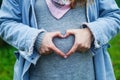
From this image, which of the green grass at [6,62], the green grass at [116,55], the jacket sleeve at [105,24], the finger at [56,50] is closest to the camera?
the finger at [56,50]

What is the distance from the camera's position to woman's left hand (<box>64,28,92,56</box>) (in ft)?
9.98

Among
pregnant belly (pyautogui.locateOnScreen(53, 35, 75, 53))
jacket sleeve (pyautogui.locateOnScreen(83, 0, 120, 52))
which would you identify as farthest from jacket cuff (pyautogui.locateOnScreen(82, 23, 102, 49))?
pregnant belly (pyautogui.locateOnScreen(53, 35, 75, 53))

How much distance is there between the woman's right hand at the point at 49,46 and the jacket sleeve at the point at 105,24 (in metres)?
0.21

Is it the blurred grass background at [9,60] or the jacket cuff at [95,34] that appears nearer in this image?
the jacket cuff at [95,34]

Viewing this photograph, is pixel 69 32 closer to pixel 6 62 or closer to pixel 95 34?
pixel 95 34

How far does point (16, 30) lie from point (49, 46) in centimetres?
24

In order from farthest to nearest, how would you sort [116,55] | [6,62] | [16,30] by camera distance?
[116,55] → [6,62] → [16,30]

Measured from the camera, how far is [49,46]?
9.87 feet

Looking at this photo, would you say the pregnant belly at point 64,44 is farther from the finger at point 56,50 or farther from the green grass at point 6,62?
the green grass at point 6,62

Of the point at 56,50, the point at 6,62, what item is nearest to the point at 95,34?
the point at 56,50

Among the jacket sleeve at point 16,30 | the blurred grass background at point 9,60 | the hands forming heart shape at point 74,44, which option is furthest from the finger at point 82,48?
the blurred grass background at point 9,60

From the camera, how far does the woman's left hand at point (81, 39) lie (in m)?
3.04

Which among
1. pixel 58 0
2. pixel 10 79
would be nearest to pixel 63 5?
pixel 58 0

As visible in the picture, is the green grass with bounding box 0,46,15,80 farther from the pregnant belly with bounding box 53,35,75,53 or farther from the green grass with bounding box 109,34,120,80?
the pregnant belly with bounding box 53,35,75,53
